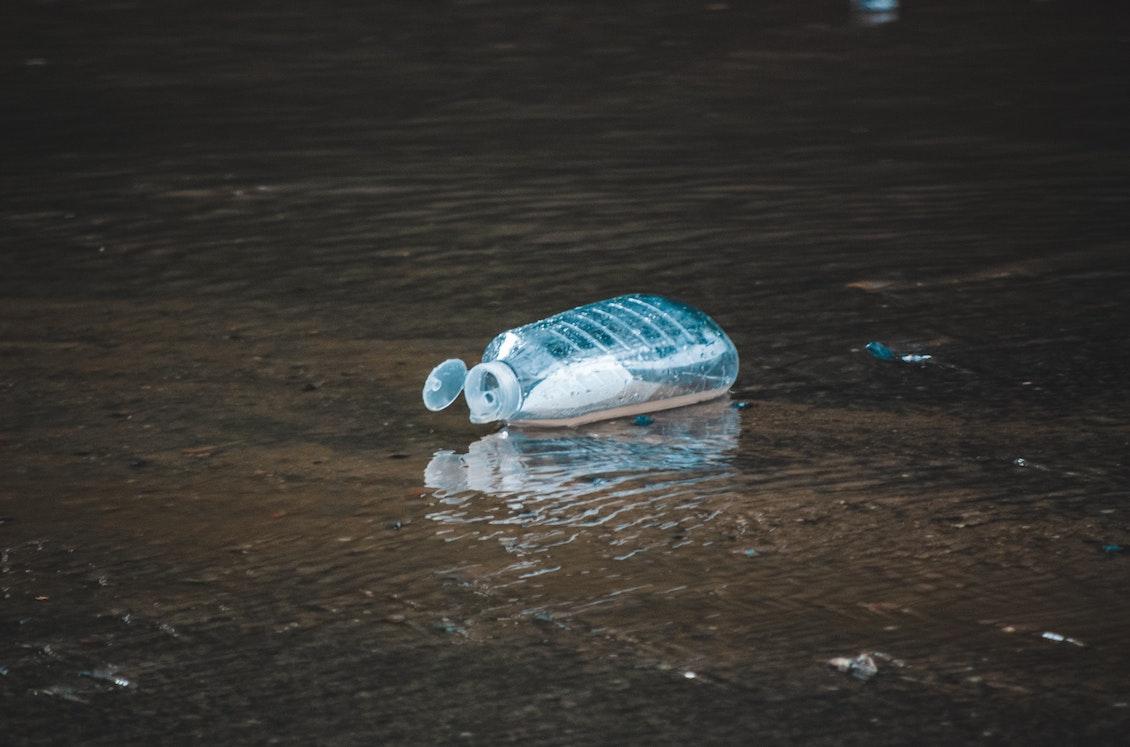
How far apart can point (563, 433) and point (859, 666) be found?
124cm

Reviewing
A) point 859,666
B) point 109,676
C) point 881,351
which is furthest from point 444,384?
point 859,666

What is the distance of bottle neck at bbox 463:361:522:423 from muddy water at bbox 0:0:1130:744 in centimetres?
9

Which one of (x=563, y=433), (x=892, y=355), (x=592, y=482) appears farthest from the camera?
(x=892, y=355)

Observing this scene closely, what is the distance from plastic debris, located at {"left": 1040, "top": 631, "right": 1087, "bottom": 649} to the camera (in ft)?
8.14

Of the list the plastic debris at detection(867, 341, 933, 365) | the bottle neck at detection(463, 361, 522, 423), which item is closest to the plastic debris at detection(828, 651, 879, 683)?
the bottle neck at detection(463, 361, 522, 423)

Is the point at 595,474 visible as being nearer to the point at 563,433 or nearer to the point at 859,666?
the point at 563,433

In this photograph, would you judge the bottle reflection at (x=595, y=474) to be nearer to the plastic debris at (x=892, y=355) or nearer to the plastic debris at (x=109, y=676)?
the plastic debris at (x=892, y=355)

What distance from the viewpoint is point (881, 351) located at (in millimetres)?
4008

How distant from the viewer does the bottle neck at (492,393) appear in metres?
3.50

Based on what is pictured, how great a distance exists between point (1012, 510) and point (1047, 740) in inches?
33.8

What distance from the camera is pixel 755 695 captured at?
7.75ft

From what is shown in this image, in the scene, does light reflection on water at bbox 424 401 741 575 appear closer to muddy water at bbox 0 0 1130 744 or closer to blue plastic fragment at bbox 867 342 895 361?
muddy water at bbox 0 0 1130 744

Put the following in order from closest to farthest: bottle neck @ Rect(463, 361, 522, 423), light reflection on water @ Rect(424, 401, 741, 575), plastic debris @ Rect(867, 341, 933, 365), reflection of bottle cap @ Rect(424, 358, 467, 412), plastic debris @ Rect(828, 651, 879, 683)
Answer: plastic debris @ Rect(828, 651, 879, 683), light reflection on water @ Rect(424, 401, 741, 575), bottle neck @ Rect(463, 361, 522, 423), reflection of bottle cap @ Rect(424, 358, 467, 412), plastic debris @ Rect(867, 341, 933, 365)

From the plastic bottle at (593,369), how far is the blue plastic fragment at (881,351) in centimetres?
41
